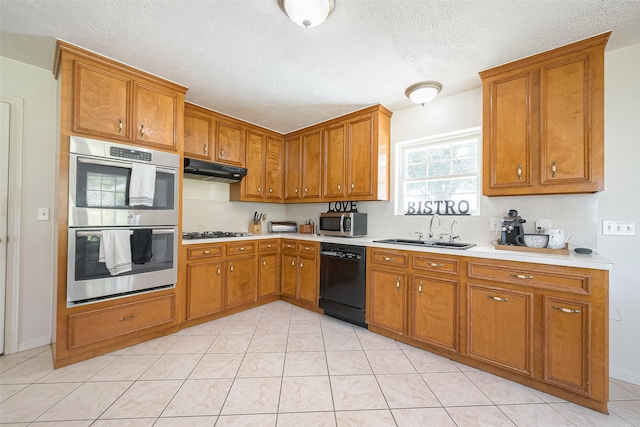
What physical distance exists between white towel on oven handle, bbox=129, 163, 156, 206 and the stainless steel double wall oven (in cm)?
5

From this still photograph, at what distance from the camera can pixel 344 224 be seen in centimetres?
317

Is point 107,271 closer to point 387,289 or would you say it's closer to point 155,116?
point 155,116

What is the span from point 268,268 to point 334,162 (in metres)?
1.66

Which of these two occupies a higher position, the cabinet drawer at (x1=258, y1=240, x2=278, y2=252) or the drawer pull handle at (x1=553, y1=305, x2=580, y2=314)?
the cabinet drawer at (x1=258, y1=240, x2=278, y2=252)

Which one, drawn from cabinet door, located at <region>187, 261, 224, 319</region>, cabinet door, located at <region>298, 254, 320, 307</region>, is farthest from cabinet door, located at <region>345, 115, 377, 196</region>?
cabinet door, located at <region>187, 261, 224, 319</region>

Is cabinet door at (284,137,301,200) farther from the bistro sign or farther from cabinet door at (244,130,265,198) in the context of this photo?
the bistro sign

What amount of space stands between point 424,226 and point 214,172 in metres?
2.52

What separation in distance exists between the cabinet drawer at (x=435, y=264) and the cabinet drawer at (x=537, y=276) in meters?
0.12

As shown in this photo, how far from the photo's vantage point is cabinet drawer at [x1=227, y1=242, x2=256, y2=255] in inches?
120

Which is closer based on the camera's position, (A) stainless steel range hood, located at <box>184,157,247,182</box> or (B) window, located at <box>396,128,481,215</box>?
(B) window, located at <box>396,128,481,215</box>

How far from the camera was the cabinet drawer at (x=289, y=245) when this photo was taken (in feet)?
11.3

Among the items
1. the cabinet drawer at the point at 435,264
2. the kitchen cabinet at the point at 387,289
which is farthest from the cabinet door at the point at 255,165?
the cabinet drawer at the point at 435,264

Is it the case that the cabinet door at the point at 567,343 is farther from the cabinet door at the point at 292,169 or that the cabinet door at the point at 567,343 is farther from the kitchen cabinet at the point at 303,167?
the cabinet door at the point at 292,169

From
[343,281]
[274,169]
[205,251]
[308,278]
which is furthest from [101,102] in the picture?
[343,281]
